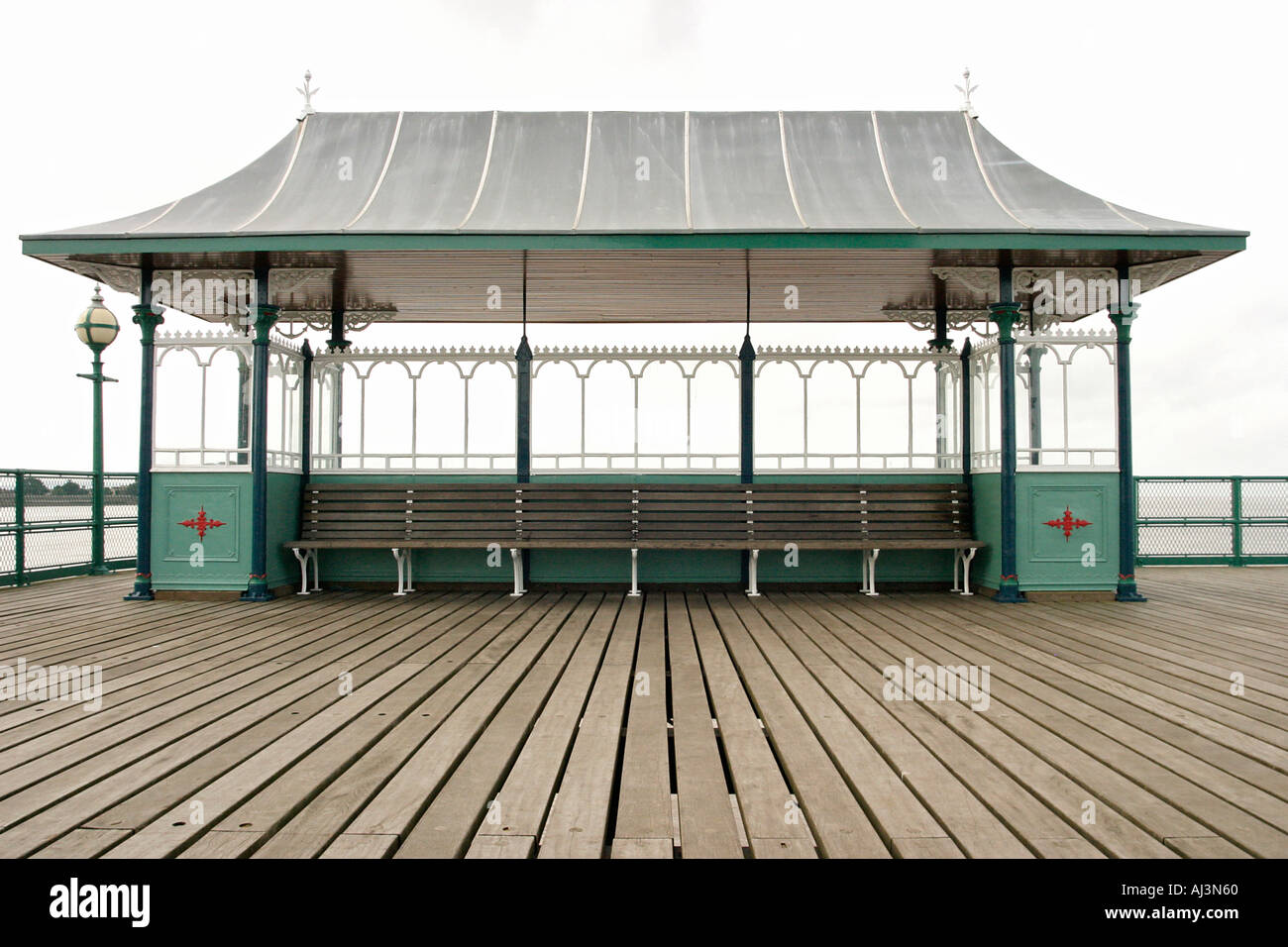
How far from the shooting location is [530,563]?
9.47m

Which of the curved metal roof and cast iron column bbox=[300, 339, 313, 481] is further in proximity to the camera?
cast iron column bbox=[300, 339, 313, 481]

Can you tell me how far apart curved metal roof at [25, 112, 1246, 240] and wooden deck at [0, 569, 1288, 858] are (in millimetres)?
4069

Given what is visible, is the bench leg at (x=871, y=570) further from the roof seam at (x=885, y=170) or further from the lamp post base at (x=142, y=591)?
the lamp post base at (x=142, y=591)

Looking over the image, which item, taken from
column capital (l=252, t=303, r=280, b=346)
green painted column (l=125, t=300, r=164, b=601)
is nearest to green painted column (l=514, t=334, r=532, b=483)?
column capital (l=252, t=303, r=280, b=346)

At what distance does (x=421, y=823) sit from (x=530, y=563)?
6.81 meters

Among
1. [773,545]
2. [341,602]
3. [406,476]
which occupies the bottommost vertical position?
[341,602]

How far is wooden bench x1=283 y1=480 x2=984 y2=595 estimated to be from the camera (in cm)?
924

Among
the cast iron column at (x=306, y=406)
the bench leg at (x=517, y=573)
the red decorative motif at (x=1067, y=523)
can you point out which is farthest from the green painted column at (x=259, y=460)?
the red decorative motif at (x=1067, y=523)

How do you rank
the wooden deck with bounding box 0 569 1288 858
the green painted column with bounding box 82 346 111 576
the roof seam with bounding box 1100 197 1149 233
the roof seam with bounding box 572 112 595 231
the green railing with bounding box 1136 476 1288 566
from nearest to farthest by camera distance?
the wooden deck with bounding box 0 569 1288 858 → the roof seam with bounding box 1100 197 1149 233 → the roof seam with bounding box 572 112 595 231 → the green painted column with bounding box 82 346 111 576 → the green railing with bounding box 1136 476 1288 566

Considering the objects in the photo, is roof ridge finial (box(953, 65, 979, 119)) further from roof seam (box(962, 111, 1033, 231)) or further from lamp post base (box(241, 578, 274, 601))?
lamp post base (box(241, 578, 274, 601))

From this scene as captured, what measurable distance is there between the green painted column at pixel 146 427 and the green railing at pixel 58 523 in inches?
88.2

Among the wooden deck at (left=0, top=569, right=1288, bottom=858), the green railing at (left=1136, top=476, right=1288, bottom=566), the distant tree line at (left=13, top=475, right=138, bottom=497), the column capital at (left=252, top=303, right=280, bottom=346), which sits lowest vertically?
the wooden deck at (left=0, top=569, right=1288, bottom=858)
